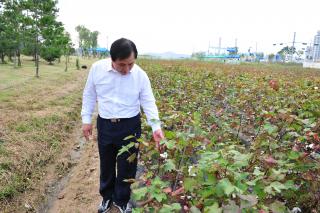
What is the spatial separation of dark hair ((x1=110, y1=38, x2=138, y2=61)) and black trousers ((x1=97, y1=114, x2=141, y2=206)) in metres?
0.65

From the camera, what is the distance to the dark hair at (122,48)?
A: 8.66 feet

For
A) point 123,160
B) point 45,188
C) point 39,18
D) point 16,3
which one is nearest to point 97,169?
point 45,188

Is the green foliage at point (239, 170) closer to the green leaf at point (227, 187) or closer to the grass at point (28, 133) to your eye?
the green leaf at point (227, 187)

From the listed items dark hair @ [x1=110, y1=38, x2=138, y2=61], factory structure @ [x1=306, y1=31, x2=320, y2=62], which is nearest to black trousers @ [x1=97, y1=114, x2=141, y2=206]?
dark hair @ [x1=110, y1=38, x2=138, y2=61]

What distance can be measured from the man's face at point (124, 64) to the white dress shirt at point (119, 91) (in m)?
0.05

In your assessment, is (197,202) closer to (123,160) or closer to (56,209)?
(123,160)

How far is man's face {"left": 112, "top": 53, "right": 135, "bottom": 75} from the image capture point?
8.90 ft

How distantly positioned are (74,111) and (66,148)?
2649 mm

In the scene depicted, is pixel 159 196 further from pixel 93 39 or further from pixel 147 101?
pixel 93 39

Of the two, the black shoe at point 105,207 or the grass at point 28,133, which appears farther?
the grass at point 28,133

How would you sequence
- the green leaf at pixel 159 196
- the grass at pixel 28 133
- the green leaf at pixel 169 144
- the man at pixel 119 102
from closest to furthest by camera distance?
1. the green leaf at pixel 159 196
2. the green leaf at pixel 169 144
3. the man at pixel 119 102
4. the grass at pixel 28 133

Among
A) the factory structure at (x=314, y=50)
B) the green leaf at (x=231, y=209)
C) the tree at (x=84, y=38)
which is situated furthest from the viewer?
the factory structure at (x=314, y=50)

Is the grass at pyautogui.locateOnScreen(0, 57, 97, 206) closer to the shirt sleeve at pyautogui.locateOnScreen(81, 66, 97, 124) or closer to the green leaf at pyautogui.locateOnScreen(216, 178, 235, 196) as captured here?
the shirt sleeve at pyautogui.locateOnScreen(81, 66, 97, 124)

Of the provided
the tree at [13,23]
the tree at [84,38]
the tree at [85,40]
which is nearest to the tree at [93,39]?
the tree at [85,40]
